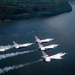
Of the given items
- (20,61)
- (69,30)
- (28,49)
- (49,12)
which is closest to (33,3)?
(49,12)

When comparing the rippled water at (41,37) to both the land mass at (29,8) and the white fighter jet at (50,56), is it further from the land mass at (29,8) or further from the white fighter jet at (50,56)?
the land mass at (29,8)

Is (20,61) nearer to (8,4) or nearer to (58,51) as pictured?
(58,51)

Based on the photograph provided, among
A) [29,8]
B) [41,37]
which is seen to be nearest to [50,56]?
[41,37]

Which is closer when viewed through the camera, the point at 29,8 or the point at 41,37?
the point at 41,37

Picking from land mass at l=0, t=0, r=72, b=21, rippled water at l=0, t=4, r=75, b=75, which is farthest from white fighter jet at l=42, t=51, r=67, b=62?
land mass at l=0, t=0, r=72, b=21

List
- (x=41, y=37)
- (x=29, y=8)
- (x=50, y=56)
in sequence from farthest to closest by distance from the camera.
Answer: (x=29, y=8) < (x=41, y=37) < (x=50, y=56)

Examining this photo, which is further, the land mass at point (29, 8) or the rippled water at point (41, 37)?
the land mass at point (29, 8)

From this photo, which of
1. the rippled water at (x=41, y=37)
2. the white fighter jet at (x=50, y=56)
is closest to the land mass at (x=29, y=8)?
the rippled water at (x=41, y=37)

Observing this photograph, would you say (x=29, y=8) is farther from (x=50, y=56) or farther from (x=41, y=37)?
(x=50, y=56)
